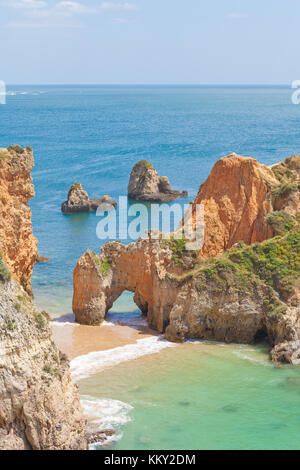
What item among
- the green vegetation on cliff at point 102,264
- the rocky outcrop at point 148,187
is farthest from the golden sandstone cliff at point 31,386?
the rocky outcrop at point 148,187

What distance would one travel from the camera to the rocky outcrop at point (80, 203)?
194 ft

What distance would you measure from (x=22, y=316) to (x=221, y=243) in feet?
52.7

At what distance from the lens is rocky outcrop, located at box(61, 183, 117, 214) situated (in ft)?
194

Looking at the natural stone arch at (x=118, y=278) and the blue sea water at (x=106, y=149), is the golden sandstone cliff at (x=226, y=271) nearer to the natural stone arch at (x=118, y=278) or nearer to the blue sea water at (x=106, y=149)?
the natural stone arch at (x=118, y=278)

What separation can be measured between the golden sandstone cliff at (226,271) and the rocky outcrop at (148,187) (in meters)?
31.0

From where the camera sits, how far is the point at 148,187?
213ft

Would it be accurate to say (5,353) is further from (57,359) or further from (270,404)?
(270,404)

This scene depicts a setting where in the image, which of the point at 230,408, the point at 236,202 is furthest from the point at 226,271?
the point at 230,408

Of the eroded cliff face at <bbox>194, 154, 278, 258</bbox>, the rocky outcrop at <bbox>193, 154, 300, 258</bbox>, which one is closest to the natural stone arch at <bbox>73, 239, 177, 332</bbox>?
the rocky outcrop at <bbox>193, 154, 300, 258</bbox>

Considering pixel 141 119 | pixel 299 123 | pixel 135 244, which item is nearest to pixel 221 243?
pixel 135 244

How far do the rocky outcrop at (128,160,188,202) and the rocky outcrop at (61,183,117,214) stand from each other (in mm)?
4751

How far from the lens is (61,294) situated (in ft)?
115
